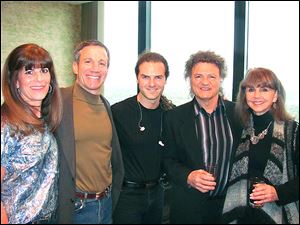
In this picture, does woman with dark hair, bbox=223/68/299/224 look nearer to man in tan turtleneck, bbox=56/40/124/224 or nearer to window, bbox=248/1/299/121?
man in tan turtleneck, bbox=56/40/124/224

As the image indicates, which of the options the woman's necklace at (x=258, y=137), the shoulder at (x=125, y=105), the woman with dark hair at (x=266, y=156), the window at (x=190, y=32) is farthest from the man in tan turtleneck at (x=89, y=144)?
the window at (x=190, y=32)

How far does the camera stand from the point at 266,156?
1.89m

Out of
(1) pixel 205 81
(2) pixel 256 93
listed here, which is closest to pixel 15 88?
(1) pixel 205 81

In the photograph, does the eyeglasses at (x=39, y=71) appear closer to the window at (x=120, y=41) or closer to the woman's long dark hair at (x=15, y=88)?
the woman's long dark hair at (x=15, y=88)

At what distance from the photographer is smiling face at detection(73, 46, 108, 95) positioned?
7.15ft

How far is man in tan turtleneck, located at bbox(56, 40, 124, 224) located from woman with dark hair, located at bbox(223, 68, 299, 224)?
2.26 ft

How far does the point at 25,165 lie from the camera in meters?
1.51

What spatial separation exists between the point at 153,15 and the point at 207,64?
3710mm

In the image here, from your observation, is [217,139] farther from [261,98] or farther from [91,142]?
[91,142]

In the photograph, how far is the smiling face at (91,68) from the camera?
7.15 ft

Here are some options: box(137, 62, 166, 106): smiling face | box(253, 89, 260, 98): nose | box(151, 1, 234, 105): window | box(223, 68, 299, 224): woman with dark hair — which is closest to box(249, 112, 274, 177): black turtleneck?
box(223, 68, 299, 224): woman with dark hair

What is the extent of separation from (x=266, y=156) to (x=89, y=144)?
952 millimetres

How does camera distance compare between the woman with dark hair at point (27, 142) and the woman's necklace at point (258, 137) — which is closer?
the woman with dark hair at point (27, 142)

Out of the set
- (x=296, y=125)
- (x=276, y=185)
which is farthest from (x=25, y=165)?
(x=296, y=125)
